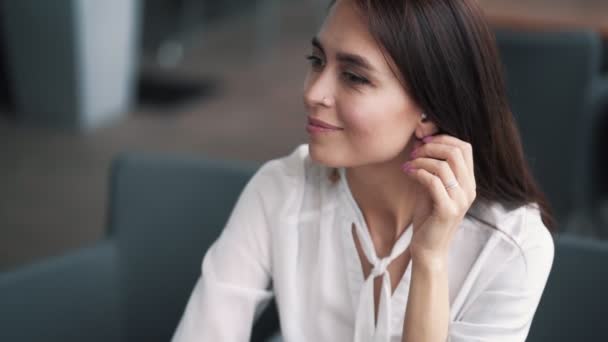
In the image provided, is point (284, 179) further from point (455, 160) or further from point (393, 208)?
point (455, 160)

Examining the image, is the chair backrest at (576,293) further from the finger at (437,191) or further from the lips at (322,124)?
the lips at (322,124)

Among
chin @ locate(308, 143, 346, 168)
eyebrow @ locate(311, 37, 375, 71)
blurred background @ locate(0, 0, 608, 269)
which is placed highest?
eyebrow @ locate(311, 37, 375, 71)

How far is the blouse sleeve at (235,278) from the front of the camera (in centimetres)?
158

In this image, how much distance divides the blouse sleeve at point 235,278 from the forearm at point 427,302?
0.30 meters

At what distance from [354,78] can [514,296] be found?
439mm

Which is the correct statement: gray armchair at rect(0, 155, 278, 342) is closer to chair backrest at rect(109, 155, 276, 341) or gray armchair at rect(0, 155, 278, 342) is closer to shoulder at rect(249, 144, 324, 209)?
chair backrest at rect(109, 155, 276, 341)

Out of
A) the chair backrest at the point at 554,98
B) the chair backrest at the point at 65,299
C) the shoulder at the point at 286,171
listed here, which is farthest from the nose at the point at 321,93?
the chair backrest at the point at 554,98

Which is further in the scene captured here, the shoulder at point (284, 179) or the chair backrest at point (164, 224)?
the chair backrest at point (164, 224)

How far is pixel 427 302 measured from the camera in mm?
1438

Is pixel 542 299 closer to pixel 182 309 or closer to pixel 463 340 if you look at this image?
pixel 463 340

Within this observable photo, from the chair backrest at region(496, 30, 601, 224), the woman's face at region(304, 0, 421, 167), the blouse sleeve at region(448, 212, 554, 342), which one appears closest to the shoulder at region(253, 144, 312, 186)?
the woman's face at region(304, 0, 421, 167)

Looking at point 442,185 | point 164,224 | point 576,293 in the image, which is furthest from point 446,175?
point 164,224

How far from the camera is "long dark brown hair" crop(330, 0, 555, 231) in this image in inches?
54.3

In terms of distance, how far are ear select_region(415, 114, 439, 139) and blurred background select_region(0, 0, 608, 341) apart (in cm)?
37
